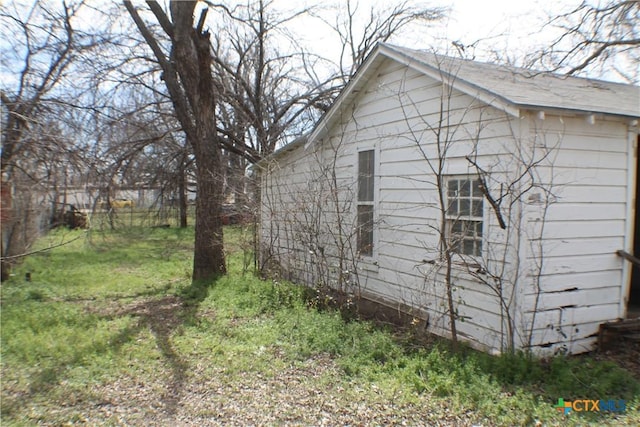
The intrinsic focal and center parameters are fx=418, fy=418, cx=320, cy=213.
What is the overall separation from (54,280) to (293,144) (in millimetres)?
6848

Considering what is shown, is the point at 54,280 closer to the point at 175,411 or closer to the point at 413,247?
the point at 175,411

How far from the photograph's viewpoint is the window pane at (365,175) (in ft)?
24.2

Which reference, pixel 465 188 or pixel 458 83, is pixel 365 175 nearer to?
pixel 465 188

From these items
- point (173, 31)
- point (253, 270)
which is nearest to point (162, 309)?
point (253, 270)

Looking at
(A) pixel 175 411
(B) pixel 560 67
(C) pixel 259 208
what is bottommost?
(A) pixel 175 411

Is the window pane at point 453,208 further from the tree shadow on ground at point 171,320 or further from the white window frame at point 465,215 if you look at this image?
the tree shadow on ground at point 171,320

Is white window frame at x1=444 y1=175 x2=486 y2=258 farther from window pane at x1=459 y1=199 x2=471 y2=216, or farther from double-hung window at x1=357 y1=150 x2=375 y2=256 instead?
double-hung window at x1=357 y1=150 x2=375 y2=256

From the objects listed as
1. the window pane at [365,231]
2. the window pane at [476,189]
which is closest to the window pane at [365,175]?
the window pane at [365,231]

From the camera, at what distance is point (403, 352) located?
5082 millimetres

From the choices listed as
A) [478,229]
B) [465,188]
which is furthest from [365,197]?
[478,229]

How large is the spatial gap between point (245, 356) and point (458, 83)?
173 inches

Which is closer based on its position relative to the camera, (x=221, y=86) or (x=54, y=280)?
(x=54, y=280)

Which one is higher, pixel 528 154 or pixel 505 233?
pixel 528 154

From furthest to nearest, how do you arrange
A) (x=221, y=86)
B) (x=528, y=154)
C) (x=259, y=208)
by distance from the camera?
(x=221, y=86) → (x=259, y=208) → (x=528, y=154)
